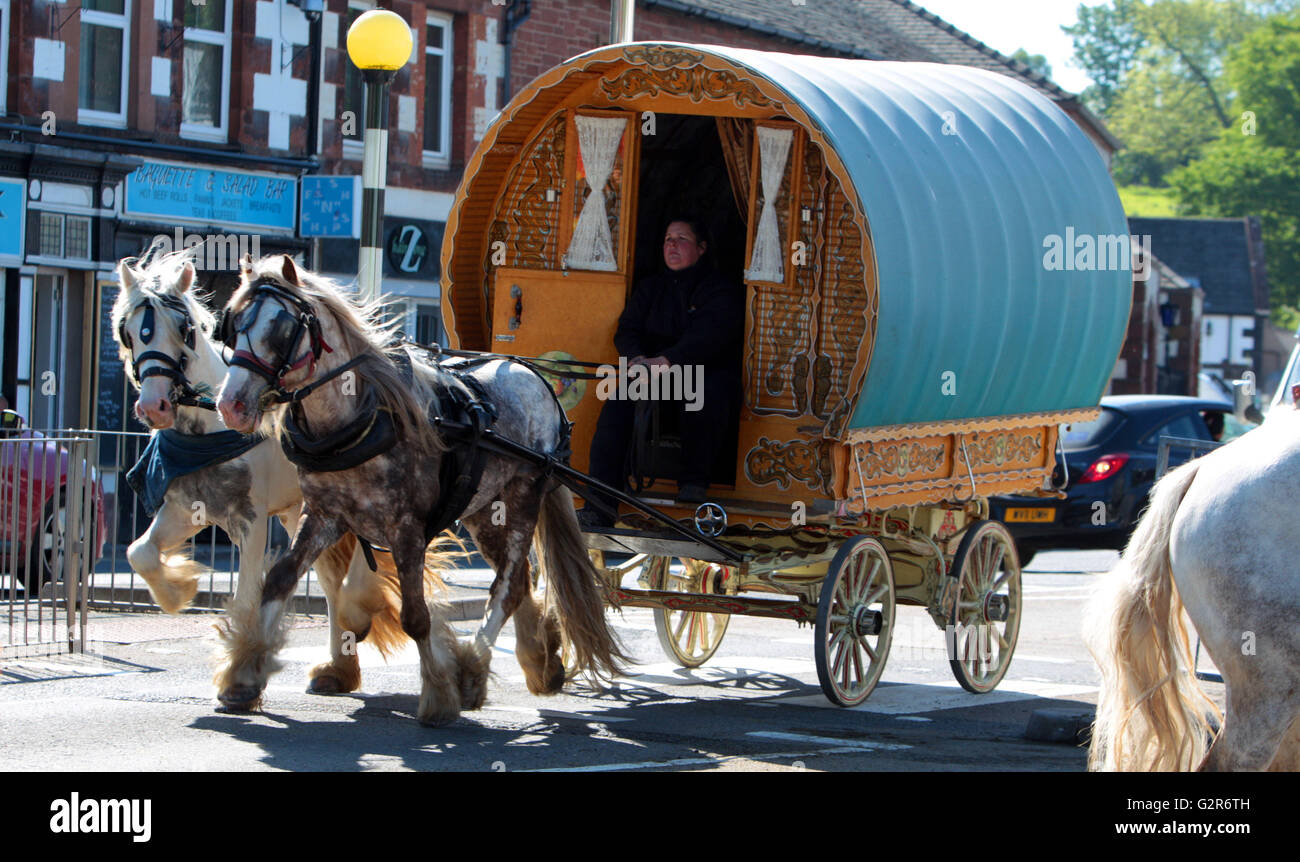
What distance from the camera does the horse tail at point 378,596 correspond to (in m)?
9.08

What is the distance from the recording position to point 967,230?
31.7ft

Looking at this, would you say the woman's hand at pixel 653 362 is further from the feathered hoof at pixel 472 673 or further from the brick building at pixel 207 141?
the brick building at pixel 207 141

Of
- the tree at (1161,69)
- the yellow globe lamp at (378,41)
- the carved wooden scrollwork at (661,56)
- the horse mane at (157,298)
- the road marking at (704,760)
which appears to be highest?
the tree at (1161,69)

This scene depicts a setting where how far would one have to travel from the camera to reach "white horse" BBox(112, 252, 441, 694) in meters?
8.76

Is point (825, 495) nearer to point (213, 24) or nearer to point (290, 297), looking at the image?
point (290, 297)

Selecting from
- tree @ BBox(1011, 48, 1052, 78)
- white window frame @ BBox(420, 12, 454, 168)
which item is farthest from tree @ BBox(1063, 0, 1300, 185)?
white window frame @ BBox(420, 12, 454, 168)

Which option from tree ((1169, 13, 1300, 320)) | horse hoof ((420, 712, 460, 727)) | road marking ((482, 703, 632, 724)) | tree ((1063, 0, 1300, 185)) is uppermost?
tree ((1063, 0, 1300, 185))

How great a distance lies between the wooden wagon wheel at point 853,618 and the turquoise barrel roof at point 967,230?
76 cm

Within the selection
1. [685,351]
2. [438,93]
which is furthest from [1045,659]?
[438,93]

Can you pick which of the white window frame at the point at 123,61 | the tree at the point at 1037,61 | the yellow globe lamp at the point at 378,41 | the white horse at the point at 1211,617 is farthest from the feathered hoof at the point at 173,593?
the tree at the point at 1037,61

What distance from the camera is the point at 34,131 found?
57.2 ft

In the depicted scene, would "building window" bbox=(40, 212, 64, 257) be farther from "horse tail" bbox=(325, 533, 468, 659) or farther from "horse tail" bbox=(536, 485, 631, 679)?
"horse tail" bbox=(536, 485, 631, 679)

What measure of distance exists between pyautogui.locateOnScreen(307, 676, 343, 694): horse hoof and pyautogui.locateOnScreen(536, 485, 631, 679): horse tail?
3.83 feet

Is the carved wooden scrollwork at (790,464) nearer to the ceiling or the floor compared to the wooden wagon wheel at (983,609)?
nearer to the ceiling
